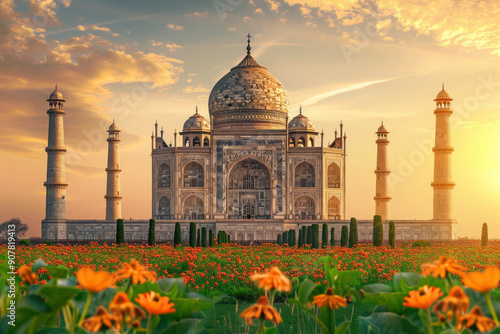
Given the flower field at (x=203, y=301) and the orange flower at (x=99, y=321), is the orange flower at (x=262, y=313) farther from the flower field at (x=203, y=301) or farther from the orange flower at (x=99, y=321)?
the orange flower at (x=99, y=321)

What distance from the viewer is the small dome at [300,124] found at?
97.2 ft

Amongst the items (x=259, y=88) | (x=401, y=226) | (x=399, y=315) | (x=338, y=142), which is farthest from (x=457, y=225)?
(x=399, y=315)

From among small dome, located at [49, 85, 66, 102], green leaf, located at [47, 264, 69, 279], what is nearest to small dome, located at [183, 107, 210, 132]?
small dome, located at [49, 85, 66, 102]

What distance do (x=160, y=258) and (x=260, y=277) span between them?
27.9ft

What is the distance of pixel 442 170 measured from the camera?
25.0 meters

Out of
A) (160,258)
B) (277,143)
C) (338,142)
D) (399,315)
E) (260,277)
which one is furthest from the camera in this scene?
(338,142)

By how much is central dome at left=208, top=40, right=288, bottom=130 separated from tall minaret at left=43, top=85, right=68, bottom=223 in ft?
28.8

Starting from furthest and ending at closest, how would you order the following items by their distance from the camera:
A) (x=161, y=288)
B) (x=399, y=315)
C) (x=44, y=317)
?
(x=399, y=315)
(x=161, y=288)
(x=44, y=317)

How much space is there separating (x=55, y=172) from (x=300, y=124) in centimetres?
1310

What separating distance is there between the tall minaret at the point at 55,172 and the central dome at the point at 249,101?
8784 millimetres

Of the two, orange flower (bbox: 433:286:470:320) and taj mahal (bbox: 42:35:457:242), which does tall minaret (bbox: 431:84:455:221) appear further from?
orange flower (bbox: 433:286:470:320)

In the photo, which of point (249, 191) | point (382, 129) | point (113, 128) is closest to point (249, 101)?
point (249, 191)

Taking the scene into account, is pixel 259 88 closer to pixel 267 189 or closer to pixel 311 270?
pixel 267 189

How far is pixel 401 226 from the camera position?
25.5 metres
